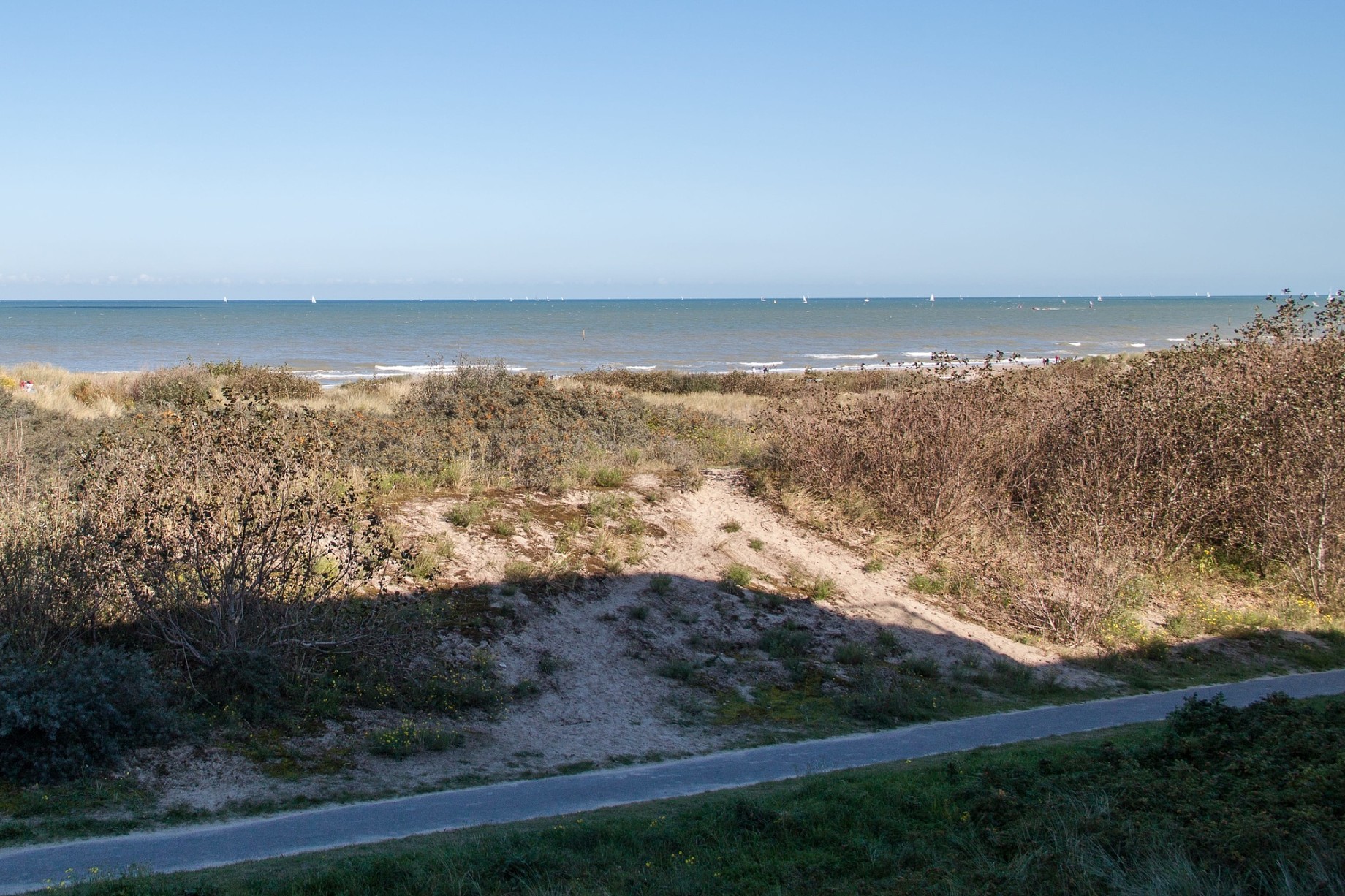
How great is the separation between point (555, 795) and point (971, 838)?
3.28m

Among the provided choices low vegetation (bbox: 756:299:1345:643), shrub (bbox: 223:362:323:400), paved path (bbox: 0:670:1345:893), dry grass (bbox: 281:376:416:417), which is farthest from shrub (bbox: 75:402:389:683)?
shrub (bbox: 223:362:323:400)

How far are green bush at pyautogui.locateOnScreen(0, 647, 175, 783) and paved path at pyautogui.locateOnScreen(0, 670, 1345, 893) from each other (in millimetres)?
1222

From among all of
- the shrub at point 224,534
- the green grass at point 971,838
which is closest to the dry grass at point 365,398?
the shrub at point 224,534

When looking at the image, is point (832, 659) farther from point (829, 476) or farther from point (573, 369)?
point (573, 369)

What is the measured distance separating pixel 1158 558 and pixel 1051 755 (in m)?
8.79

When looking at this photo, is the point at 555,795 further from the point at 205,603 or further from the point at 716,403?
the point at 716,403

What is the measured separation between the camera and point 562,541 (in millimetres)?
13359

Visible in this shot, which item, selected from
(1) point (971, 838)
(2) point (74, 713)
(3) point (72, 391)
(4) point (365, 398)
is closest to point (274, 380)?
(4) point (365, 398)

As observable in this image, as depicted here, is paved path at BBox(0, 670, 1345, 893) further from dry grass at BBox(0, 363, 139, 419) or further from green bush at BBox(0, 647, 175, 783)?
dry grass at BBox(0, 363, 139, 419)

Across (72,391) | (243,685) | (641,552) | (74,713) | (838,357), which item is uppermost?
(72,391)

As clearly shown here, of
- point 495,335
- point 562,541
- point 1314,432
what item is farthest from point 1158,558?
point 495,335

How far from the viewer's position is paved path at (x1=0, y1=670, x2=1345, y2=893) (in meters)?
6.11

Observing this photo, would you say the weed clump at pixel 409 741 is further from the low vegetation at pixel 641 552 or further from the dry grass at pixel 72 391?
the dry grass at pixel 72 391

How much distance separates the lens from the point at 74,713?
24.3ft
